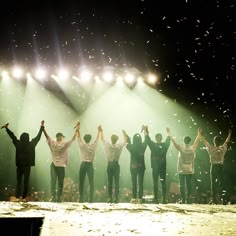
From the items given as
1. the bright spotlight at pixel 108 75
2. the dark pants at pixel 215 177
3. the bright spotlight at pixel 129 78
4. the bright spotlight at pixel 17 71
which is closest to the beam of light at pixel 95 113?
the bright spotlight at pixel 129 78

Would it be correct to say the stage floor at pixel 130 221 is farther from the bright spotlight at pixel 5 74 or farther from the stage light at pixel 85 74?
the bright spotlight at pixel 5 74

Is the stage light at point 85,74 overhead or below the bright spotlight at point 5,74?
below

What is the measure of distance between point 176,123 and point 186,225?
422 inches

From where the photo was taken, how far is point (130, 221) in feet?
20.8

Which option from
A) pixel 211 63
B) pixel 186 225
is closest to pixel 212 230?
pixel 186 225

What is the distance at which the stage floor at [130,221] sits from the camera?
17.1 ft

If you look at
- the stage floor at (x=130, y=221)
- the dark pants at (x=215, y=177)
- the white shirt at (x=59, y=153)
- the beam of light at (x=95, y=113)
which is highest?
the beam of light at (x=95, y=113)

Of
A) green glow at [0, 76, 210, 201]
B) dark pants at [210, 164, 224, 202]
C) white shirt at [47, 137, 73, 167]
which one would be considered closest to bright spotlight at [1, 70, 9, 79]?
green glow at [0, 76, 210, 201]

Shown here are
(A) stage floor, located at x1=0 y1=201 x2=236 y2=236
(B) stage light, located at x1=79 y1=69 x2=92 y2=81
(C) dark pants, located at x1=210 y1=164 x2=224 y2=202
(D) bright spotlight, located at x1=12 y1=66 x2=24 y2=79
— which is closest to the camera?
(A) stage floor, located at x1=0 y1=201 x2=236 y2=236

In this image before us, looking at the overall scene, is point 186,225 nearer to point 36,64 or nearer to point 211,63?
point 36,64

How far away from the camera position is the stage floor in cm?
522

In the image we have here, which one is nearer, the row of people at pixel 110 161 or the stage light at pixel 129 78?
the row of people at pixel 110 161

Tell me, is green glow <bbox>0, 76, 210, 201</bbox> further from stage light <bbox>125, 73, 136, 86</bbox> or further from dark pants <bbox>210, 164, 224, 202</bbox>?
dark pants <bbox>210, 164, 224, 202</bbox>

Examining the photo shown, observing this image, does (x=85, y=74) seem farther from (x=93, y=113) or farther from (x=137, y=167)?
(x=137, y=167)
